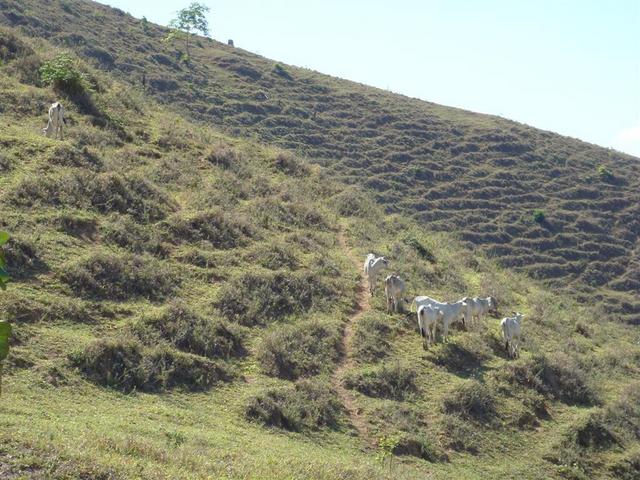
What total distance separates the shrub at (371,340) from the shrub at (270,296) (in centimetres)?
143

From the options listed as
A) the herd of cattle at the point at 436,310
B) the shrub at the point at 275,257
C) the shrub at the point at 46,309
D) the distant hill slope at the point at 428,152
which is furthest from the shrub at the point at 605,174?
the shrub at the point at 46,309

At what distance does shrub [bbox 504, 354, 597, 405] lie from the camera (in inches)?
680

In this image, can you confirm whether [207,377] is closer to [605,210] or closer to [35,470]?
[35,470]

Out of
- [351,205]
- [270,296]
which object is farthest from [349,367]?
[351,205]

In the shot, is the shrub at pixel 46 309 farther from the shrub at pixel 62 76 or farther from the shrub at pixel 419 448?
the shrub at pixel 62 76

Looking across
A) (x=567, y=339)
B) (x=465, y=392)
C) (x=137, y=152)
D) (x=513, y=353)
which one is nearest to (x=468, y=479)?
(x=465, y=392)

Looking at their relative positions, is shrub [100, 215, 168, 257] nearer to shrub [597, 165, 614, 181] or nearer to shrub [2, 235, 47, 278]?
shrub [2, 235, 47, 278]

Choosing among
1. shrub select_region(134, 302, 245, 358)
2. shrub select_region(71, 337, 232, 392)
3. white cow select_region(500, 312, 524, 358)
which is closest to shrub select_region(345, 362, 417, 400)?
shrub select_region(134, 302, 245, 358)

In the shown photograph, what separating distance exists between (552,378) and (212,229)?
10449 mm

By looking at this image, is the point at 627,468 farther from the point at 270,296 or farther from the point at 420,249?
the point at 420,249

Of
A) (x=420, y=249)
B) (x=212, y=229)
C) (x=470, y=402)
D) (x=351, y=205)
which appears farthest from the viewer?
(x=351, y=205)

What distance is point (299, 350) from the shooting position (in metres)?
15.5

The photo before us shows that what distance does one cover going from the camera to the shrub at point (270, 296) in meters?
16.6

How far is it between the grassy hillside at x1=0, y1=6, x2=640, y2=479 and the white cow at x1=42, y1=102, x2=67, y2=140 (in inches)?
20.6
